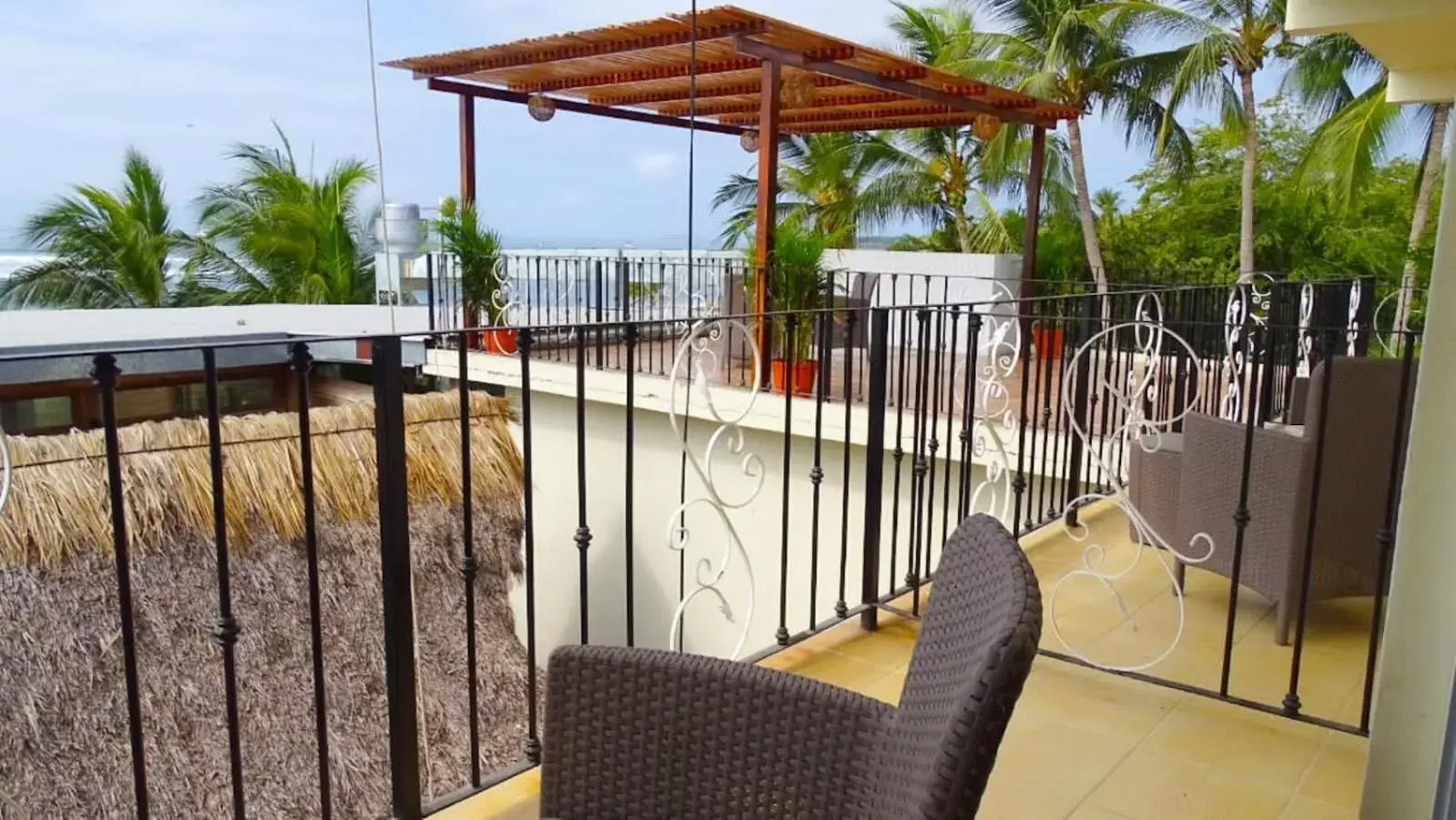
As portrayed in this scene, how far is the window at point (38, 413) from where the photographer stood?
329 inches

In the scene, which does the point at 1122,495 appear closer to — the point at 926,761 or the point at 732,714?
the point at 732,714

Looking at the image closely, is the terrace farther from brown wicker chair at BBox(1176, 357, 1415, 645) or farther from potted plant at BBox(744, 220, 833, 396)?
potted plant at BBox(744, 220, 833, 396)

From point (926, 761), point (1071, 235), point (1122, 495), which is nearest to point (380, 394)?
point (926, 761)

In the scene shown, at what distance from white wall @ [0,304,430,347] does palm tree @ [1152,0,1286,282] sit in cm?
969

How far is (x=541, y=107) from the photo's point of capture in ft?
31.2

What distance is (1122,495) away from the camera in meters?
2.69

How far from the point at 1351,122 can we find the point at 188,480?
12882 millimetres

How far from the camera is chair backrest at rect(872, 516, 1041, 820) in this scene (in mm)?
949

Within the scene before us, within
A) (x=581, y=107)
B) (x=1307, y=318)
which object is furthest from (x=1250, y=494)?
(x=581, y=107)

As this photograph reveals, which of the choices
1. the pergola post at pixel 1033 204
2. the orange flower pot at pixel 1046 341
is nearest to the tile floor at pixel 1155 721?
the orange flower pot at pixel 1046 341

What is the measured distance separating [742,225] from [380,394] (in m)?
17.0

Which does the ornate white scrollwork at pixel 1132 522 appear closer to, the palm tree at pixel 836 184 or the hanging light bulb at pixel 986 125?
the hanging light bulb at pixel 986 125

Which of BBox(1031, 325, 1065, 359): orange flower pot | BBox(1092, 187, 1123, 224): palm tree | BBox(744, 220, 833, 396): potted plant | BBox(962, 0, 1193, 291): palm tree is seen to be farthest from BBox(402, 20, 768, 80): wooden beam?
BBox(1092, 187, 1123, 224): palm tree

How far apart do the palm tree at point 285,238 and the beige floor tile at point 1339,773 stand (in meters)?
17.9
